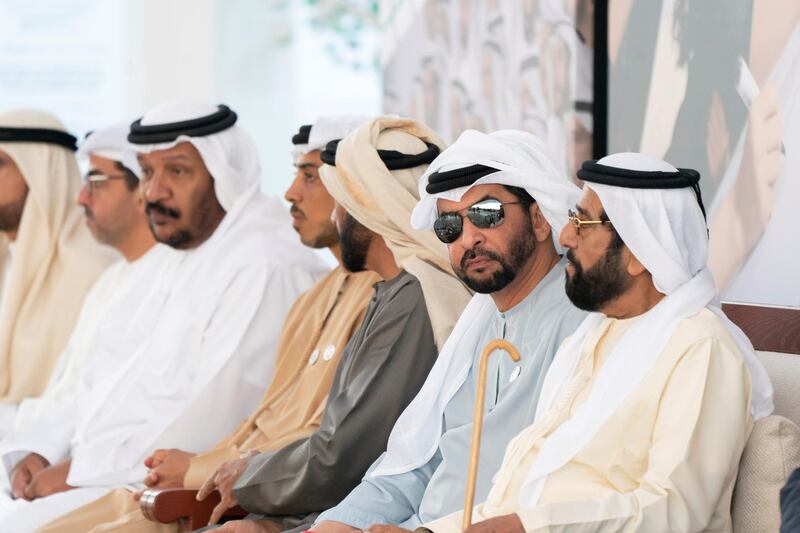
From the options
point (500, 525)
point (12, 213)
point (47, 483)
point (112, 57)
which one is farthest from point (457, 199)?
point (112, 57)

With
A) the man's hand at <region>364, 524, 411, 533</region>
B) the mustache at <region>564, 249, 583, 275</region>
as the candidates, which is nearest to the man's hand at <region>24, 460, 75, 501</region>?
the man's hand at <region>364, 524, 411, 533</region>

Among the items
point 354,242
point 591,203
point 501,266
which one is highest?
point 591,203

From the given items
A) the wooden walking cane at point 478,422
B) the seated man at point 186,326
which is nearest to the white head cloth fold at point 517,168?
the wooden walking cane at point 478,422

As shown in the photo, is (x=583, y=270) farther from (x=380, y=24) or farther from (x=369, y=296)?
(x=380, y=24)

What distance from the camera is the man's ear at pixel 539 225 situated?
3338 millimetres

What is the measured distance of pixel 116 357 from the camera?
5.29 m

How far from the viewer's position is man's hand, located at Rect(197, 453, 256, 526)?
3844 mm

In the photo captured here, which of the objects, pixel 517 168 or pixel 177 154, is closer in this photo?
pixel 517 168

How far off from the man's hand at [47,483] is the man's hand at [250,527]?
4.39 ft

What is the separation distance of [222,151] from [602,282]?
2.73 m

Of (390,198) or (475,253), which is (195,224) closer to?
(390,198)

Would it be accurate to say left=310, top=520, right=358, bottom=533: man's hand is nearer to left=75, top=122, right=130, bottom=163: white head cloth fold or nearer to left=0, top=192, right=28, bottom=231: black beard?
left=75, top=122, right=130, bottom=163: white head cloth fold

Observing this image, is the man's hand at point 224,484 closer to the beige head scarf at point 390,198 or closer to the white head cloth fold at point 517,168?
the beige head scarf at point 390,198

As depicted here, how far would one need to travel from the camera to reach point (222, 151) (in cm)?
528
